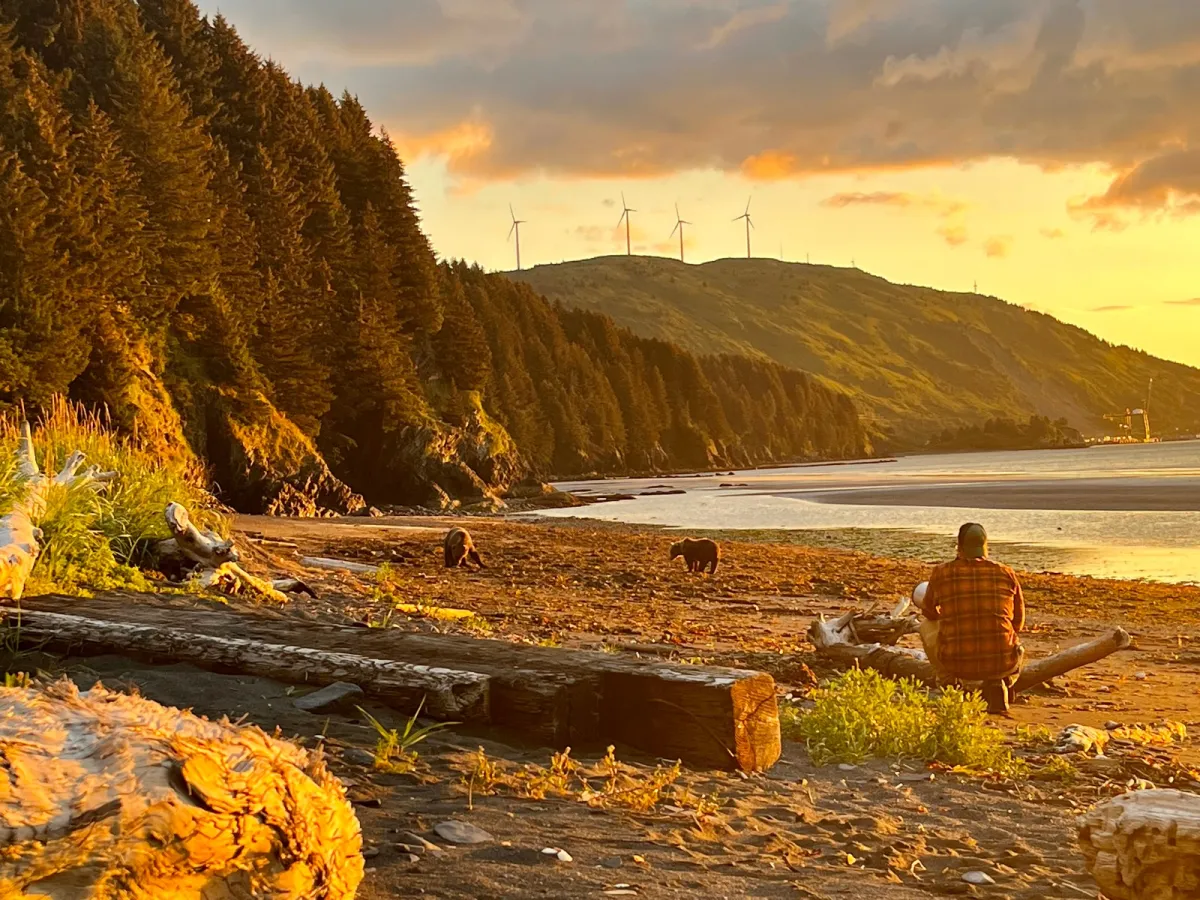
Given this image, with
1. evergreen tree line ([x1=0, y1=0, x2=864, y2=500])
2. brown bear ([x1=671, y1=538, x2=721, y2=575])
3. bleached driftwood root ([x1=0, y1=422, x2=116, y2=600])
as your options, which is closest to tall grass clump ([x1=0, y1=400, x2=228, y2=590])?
bleached driftwood root ([x1=0, y1=422, x2=116, y2=600])

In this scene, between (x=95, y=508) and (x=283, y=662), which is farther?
(x=95, y=508)

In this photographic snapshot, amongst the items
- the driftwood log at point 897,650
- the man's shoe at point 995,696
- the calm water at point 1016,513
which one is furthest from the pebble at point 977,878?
the calm water at point 1016,513

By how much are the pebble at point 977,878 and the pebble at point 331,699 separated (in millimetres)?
3183

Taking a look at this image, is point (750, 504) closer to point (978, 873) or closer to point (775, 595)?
point (775, 595)

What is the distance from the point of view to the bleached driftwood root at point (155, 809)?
236cm

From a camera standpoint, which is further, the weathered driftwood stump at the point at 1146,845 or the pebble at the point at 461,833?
the pebble at the point at 461,833

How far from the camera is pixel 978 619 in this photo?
875 centimetres

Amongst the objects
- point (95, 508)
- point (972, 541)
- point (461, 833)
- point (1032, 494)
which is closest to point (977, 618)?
point (972, 541)

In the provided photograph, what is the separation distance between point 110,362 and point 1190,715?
3285 centimetres

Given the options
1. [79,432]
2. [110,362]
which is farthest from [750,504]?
[79,432]

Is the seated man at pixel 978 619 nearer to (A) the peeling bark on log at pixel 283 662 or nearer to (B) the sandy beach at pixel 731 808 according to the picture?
(B) the sandy beach at pixel 731 808

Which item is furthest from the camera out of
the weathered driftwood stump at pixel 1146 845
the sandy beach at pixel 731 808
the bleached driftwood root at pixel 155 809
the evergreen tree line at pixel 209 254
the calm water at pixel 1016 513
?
the evergreen tree line at pixel 209 254

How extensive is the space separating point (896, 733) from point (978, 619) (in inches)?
96.9

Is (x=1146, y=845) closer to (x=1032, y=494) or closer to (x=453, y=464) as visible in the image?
(x=453, y=464)
